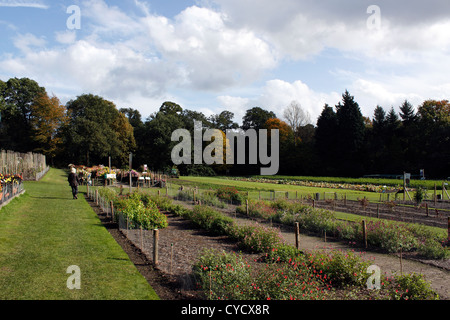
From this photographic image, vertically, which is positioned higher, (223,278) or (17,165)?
(17,165)

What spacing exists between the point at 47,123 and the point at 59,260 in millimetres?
50741

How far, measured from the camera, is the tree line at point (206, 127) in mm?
50844

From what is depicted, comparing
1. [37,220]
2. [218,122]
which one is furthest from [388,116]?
[37,220]

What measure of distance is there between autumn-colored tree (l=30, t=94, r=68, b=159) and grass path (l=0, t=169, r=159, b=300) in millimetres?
42956

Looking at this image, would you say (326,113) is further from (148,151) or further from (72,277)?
(72,277)

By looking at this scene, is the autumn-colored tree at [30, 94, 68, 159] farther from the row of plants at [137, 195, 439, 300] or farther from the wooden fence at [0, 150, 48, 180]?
the row of plants at [137, 195, 439, 300]

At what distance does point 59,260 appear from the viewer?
789 cm

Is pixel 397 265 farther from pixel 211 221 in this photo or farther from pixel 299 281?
pixel 211 221

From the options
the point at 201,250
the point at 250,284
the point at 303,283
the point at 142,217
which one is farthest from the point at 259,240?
the point at 142,217

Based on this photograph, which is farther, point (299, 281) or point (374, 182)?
point (374, 182)

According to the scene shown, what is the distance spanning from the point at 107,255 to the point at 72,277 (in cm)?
196

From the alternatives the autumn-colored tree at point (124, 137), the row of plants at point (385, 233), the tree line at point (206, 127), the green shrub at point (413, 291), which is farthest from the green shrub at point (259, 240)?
the autumn-colored tree at point (124, 137)

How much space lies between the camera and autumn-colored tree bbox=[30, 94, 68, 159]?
168 ft
